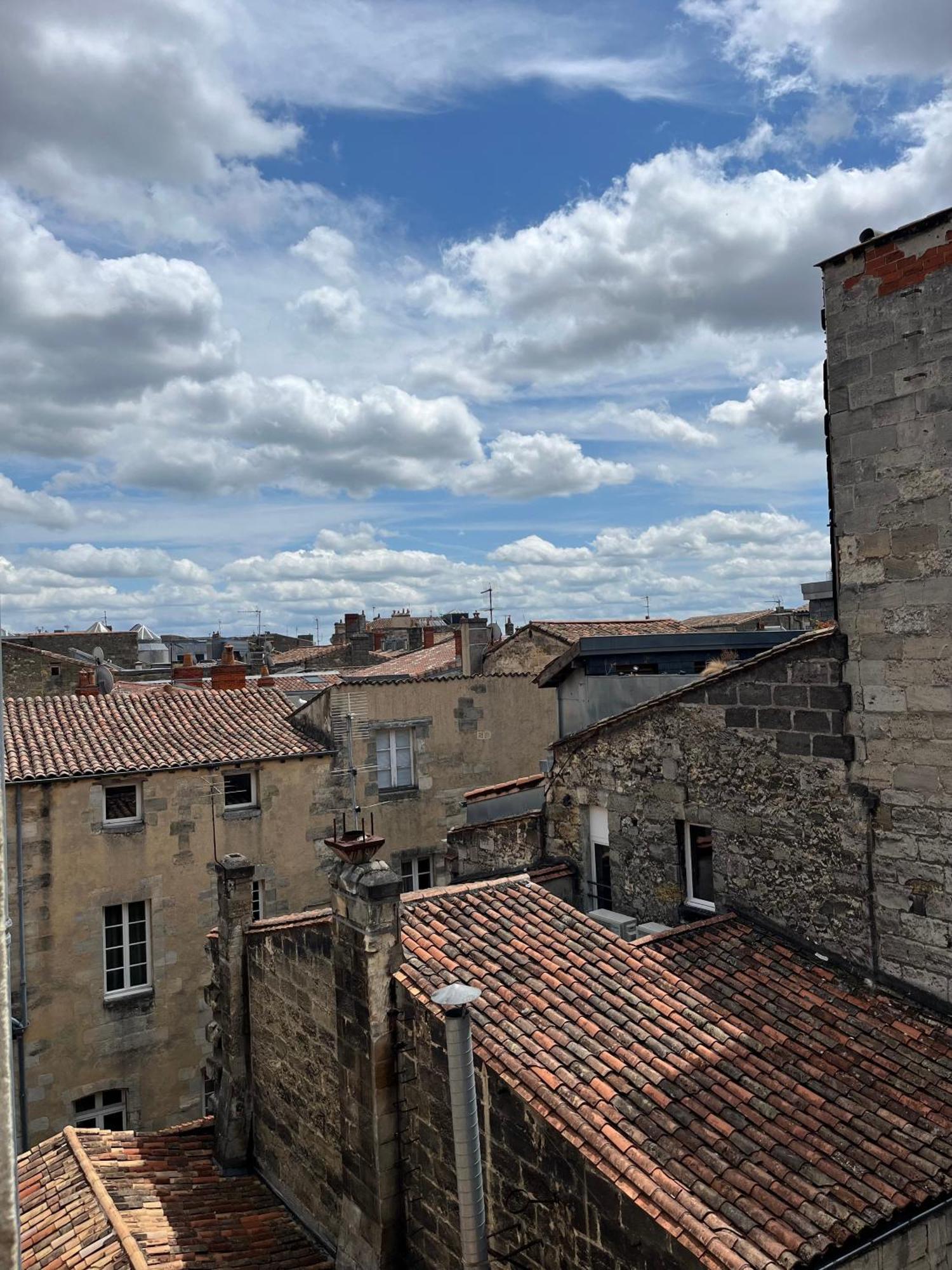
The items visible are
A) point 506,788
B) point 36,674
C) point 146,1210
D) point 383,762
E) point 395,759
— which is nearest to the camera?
point 146,1210

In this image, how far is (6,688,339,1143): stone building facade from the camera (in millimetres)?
17078

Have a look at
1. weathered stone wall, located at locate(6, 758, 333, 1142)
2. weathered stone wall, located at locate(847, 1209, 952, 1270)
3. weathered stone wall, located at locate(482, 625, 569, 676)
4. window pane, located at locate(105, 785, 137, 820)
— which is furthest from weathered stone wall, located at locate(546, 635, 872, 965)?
weathered stone wall, located at locate(482, 625, 569, 676)

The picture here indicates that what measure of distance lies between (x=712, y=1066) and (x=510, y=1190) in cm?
195

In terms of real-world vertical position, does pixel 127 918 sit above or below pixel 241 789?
below

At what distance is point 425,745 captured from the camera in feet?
73.5

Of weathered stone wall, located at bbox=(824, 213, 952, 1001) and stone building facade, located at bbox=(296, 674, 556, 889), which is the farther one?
stone building facade, located at bbox=(296, 674, 556, 889)

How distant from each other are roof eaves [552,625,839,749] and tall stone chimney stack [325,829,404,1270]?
13.7 feet

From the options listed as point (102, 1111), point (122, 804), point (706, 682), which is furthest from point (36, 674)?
point (706, 682)

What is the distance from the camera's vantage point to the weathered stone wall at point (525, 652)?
2608cm

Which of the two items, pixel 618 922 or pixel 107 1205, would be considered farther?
pixel 618 922

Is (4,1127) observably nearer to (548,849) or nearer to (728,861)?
(728,861)

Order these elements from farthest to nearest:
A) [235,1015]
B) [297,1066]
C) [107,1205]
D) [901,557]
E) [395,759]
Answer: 1. [395,759]
2. [235,1015]
3. [297,1066]
4. [107,1205]
5. [901,557]

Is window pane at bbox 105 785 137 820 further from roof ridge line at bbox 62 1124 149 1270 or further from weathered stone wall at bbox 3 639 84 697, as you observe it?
weathered stone wall at bbox 3 639 84 697

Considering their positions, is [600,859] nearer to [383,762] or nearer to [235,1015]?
[235,1015]
